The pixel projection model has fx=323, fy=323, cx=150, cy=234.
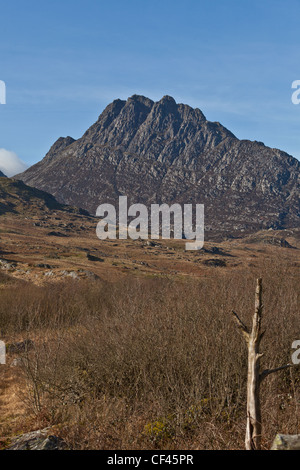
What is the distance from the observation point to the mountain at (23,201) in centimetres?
14975

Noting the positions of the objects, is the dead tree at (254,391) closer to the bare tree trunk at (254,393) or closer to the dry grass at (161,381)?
the bare tree trunk at (254,393)

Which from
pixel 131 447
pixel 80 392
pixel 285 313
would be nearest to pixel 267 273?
pixel 285 313

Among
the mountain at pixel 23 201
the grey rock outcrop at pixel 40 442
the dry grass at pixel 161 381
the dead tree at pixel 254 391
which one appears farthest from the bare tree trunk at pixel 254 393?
the mountain at pixel 23 201

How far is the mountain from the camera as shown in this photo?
14975cm

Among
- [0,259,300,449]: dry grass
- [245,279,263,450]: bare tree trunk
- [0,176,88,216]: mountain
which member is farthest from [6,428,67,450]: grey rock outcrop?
[0,176,88,216]: mountain

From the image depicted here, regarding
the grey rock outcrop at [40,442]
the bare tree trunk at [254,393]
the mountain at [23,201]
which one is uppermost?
the mountain at [23,201]

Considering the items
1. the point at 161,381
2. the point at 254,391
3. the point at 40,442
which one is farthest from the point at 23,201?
the point at 254,391

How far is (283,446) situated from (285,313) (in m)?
10.4

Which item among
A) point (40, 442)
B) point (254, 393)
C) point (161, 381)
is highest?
point (254, 393)

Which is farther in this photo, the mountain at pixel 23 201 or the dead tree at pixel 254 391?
the mountain at pixel 23 201

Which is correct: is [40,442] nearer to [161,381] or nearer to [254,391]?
[161,381]

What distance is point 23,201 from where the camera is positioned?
531 feet

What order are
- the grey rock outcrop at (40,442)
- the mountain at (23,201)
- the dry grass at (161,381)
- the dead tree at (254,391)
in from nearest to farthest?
1. the dead tree at (254,391)
2. the grey rock outcrop at (40,442)
3. the dry grass at (161,381)
4. the mountain at (23,201)

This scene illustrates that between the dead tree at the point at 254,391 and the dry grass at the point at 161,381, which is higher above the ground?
the dead tree at the point at 254,391
